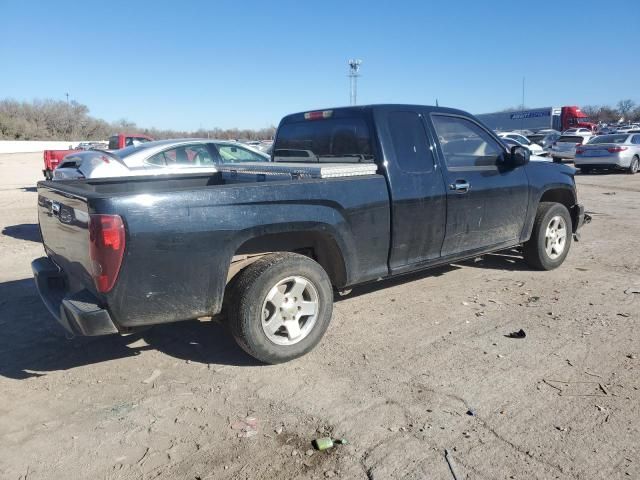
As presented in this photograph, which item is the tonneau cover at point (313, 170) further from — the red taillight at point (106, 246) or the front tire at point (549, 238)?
the front tire at point (549, 238)

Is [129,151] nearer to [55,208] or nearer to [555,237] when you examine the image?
[55,208]

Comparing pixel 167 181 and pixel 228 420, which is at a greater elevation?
pixel 167 181

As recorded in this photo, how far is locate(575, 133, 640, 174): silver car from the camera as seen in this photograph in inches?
791

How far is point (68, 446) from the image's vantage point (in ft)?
Answer: 9.63

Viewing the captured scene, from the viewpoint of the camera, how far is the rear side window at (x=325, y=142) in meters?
4.71

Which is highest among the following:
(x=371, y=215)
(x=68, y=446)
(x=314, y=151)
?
(x=314, y=151)

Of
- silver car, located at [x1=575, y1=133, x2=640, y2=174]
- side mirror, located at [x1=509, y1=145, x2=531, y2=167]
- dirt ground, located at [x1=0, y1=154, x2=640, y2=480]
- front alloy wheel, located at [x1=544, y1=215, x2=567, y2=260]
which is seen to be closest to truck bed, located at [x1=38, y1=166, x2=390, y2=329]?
dirt ground, located at [x1=0, y1=154, x2=640, y2=480]

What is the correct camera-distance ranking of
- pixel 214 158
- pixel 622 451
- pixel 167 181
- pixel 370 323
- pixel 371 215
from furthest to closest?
pixel 214 158
pixel 167 181
pixel 370 323
pixel 371 215
pixel 622 451

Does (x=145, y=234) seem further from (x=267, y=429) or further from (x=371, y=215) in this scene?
(x=371, y=215)

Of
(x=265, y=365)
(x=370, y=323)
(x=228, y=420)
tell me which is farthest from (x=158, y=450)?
(x=370, y=323)

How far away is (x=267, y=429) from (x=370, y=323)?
5.97 ft

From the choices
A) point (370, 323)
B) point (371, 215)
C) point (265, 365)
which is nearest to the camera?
point (265, 365)

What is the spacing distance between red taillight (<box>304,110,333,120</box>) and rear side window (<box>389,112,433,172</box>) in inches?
26.7

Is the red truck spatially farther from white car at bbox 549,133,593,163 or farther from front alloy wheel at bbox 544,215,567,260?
white car at bbox 549,133,593,163
